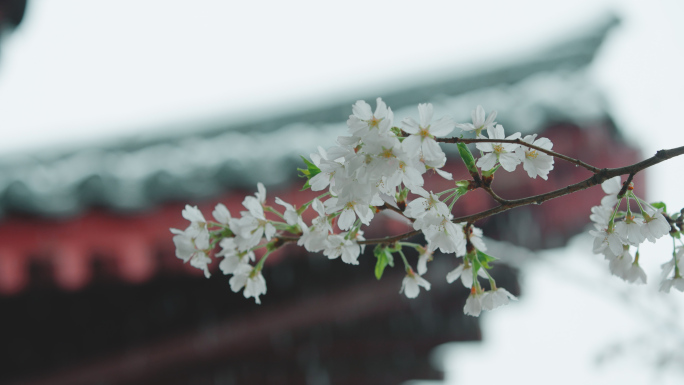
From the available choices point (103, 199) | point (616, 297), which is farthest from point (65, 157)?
point (616, 297)

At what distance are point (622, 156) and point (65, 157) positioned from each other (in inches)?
69.1

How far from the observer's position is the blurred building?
1.40m

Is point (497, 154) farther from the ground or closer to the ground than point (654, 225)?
farther from the ground

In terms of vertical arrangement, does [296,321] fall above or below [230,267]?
below

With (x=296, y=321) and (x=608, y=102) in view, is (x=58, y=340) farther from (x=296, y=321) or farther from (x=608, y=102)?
(x=608, y=102)

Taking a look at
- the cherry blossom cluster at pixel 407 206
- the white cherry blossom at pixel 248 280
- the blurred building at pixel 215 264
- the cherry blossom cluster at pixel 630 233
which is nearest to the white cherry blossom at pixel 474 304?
the cherry blossom cluster at pixel 407 206

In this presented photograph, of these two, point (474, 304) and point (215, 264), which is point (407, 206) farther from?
point (215, 264)

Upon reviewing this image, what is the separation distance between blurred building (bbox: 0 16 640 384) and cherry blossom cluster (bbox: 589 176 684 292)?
35.4 inches

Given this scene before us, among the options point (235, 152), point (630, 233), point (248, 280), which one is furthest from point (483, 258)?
point (235, 152)

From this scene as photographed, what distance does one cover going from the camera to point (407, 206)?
58cm

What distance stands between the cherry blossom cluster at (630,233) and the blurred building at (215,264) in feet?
2.95

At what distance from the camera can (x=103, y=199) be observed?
55.6 inches

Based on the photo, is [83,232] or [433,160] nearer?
[433,160]

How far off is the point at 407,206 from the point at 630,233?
9.2 inches
